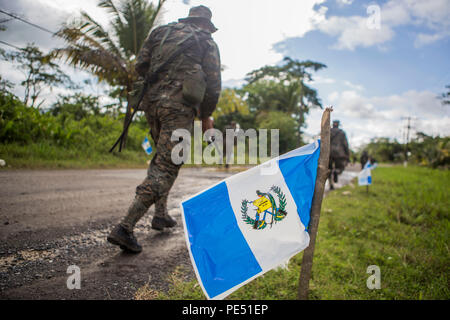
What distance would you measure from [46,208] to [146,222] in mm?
1101

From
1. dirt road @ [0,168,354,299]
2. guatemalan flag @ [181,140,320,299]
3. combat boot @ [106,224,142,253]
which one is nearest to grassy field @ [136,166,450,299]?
dirt road @ [0,168,354,299]

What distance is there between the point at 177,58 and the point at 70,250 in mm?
1812

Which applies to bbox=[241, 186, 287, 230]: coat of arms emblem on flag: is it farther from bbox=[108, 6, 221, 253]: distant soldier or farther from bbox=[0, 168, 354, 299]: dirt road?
bbox=[108, 6, 221, 253]: distant soldier

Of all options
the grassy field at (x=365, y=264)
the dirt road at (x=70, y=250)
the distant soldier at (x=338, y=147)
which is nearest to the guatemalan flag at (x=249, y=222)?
the grassy field at (x=365, y=264)

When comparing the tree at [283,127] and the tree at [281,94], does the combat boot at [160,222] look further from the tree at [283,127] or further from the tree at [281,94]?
the tree at [281,94]

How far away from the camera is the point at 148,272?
1.82 metres

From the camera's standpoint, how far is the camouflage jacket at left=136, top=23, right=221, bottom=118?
87.5 inches

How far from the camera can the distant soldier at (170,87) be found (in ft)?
6.86

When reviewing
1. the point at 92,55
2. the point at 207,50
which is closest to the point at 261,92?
the point at 92,55

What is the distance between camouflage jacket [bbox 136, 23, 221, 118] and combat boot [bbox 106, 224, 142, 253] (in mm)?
1175

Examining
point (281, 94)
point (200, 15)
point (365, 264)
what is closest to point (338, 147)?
point (365, 264)

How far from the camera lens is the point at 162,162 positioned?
7.11 ft

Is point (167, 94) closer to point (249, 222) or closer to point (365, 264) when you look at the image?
point (249, 222)
